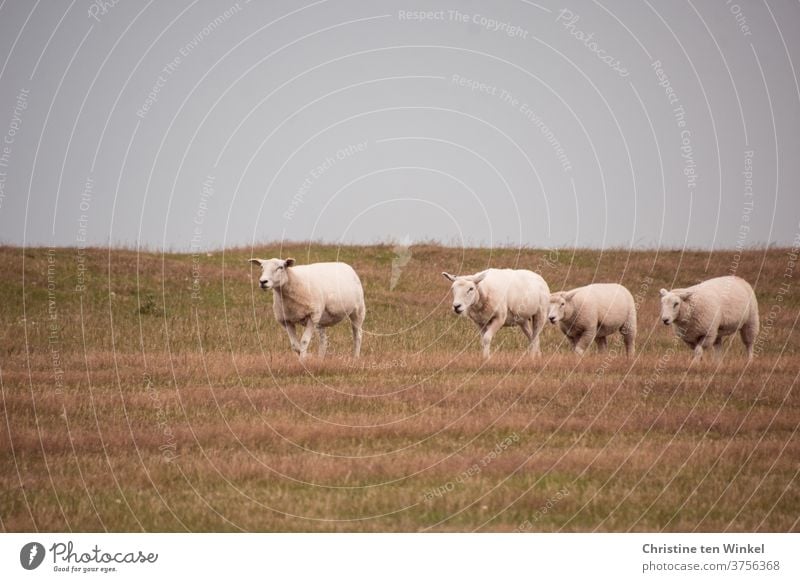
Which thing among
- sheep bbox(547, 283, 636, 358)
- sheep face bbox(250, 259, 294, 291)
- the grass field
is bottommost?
the grass field

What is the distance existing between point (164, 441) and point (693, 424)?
22.6 feet

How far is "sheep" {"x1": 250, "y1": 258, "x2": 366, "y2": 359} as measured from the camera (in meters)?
17.8

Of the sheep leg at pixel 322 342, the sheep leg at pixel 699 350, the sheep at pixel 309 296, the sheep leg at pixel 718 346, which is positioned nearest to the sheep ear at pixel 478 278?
the sheep at pixel 309 296

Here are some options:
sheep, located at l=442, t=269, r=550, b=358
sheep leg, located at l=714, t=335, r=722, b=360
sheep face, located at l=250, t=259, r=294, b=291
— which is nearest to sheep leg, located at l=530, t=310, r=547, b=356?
sheep, located at l=442, t=269, r=550, b=358

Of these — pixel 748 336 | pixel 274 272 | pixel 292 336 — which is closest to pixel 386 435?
pixel 274 272

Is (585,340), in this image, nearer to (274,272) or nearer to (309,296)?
(309,296)

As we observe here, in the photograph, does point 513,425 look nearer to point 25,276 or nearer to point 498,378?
point 498,378

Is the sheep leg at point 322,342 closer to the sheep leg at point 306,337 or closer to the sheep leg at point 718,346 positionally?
the sheep leg at point 306,337

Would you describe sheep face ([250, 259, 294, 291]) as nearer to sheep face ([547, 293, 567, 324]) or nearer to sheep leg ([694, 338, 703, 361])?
sheep face ([547, 293, 567, 324])

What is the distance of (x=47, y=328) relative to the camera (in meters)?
22.1

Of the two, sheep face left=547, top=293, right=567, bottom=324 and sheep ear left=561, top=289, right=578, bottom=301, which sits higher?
sheep ear left=561, top=289, right=578, bottom=301

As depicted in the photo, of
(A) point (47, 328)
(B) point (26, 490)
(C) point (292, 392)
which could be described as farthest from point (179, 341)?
(B) point (26, 490)
